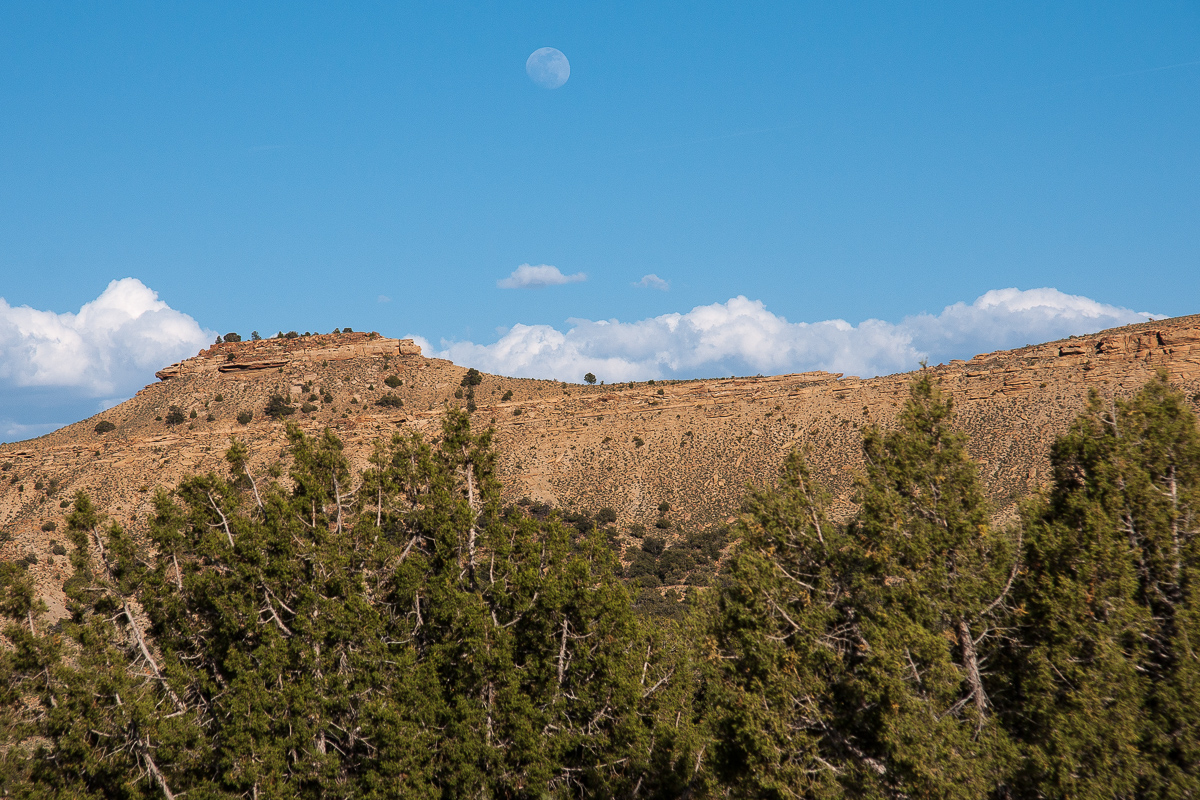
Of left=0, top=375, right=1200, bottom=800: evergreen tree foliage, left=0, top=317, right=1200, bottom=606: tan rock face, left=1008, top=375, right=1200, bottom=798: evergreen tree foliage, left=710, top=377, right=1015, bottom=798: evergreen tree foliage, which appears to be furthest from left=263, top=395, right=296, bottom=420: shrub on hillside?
left=1008, top=375, right=1200, bottom=798: evergreen tree foliage

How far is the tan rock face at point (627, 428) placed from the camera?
6284 cm

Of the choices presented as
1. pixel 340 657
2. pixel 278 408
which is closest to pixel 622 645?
pixel 340 657

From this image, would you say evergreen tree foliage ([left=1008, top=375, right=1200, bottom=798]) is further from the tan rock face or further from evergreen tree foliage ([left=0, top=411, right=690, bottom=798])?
the tan rock face

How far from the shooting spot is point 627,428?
7706 cm

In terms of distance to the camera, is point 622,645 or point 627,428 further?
point 627,428

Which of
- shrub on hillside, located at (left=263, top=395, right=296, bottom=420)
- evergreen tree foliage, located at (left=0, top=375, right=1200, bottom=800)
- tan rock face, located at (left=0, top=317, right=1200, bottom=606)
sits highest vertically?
shrub on hillside, located at (left=263, top=395, right=296, bottom=420)

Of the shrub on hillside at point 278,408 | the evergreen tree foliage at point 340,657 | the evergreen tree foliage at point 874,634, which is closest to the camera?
the evergreen tree foliage at point 874,634

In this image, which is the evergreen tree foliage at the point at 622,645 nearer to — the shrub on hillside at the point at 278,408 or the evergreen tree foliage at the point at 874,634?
the evergreen tree foliage at the point at 874,634

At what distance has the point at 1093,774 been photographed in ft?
53.9

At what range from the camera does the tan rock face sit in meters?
62.8

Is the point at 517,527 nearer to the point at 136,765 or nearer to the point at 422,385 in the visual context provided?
the point at 136,765

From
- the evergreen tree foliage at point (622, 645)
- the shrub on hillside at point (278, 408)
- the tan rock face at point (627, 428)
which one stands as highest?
the shrub on hillside at point (278, 408)

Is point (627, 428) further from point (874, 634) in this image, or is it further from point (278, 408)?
point (874, 634)

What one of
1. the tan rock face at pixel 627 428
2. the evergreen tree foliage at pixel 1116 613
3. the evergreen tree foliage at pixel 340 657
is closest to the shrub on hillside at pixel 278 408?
the tan rock face at pixel 627 428
